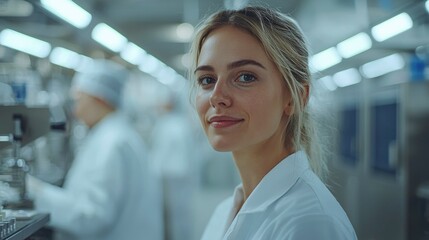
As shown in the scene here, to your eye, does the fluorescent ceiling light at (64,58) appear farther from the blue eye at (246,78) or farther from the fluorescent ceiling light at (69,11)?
the blue eye at (246,78)

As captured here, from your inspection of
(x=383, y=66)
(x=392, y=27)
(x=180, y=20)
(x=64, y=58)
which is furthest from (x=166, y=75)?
(x=392, y=27)

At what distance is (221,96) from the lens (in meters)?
1.21

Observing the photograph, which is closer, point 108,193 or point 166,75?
point 108,193

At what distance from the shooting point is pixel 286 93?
1.30 m

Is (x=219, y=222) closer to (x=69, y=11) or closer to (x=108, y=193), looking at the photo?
(x=69, y=11)

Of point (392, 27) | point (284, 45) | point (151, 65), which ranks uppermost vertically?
point (151, 65)

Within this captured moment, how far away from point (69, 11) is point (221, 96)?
1.00 meters

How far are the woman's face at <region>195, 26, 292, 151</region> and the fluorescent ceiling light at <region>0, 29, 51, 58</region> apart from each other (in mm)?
1093

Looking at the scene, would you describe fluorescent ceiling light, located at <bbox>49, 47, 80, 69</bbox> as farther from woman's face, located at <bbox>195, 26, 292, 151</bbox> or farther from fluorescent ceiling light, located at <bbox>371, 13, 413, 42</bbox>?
woman's face, located at <bbox>195, 26, 292, 151</bbox>

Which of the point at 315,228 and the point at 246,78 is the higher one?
the point at 246,78

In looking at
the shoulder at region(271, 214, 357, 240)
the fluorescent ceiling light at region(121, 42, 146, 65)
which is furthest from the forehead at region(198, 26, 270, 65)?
the fluorescent ceiling light at region(121, 42, 146, 65)

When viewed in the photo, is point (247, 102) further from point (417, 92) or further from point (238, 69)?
point (417, 92)

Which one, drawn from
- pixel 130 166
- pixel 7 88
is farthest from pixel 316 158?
pixel 130 166

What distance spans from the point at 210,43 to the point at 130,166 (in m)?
1.57
